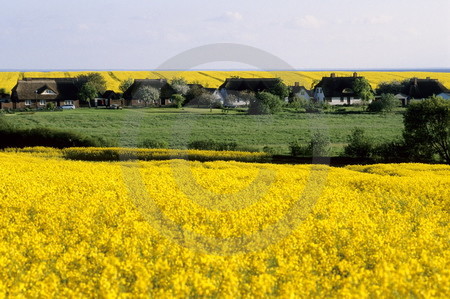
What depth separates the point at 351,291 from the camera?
316 inches

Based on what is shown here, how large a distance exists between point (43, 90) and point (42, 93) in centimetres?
63

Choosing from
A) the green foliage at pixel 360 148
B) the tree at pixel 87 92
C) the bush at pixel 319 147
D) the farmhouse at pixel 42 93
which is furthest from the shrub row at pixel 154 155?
the farmhouse at pixel 42 93

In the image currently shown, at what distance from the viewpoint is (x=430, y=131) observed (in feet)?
133

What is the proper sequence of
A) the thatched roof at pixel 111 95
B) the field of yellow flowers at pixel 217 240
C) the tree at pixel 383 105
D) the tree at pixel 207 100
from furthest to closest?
the thatched roof at pixel 111 95 → the tree at pixel 207 100 → the tree at pixel 383 105 → the field of yellow flowers at pixel 217 240

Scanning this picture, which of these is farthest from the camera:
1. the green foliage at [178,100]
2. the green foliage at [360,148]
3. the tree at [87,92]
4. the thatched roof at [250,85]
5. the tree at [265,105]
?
the thatched roof at [250,85]

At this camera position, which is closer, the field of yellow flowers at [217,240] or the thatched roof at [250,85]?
the field of yellow flowers at [217,240]

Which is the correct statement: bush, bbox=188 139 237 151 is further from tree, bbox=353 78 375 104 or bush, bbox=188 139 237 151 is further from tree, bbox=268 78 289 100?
tree, bbox=353 78 375 104

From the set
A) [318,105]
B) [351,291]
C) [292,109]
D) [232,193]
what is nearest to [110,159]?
[232,193]

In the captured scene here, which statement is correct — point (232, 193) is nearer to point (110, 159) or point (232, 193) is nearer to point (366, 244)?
point (366, 244)

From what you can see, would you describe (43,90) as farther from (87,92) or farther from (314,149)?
(314,149)

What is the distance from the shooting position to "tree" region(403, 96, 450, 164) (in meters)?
39.8

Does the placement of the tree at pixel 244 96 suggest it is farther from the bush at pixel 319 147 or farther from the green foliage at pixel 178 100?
the bush at pixel 319 147

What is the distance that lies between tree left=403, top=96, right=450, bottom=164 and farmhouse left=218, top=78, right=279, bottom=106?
5903cm

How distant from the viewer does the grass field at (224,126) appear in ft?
181
